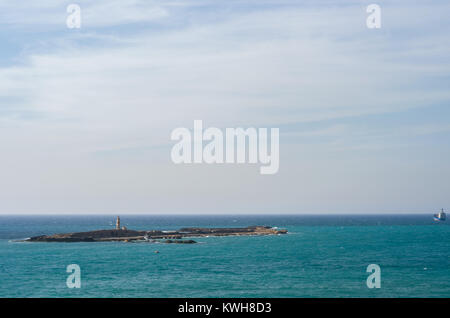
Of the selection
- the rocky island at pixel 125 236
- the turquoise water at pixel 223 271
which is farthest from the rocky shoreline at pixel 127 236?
the turquoise water at pixel 223 271

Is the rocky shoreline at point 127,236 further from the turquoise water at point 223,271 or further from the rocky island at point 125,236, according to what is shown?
the turquoise water at point 223,271

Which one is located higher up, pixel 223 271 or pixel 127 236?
pixel 223 271

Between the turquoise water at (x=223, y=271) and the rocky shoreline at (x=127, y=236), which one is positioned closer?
the turquoise water at (x=223, y=271)

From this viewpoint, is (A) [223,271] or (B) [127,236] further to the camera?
(B) [127,236]

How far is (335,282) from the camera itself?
169 ft

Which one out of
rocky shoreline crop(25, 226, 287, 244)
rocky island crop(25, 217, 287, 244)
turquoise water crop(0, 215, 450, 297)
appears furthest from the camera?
rocky island crop(25, 217, 287, 244)

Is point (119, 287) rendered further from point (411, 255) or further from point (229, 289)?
point (411, 255)

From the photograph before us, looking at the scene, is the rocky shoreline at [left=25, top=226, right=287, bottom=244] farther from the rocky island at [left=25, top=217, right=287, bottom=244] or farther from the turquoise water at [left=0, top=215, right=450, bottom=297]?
the turquoise water at [left=0, top=215, right=450, bottom=297]

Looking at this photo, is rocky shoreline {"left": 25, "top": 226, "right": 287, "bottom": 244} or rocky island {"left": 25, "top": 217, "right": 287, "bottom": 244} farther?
rocky island {"left": 25, "top": 217, "right": 287, "bottom": 244}

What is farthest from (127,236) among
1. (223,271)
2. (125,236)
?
(223,271)

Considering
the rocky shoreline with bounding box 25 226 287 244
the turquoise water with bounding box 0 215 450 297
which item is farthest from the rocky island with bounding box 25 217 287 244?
the turquoise water with bounding box 0 215 450 297

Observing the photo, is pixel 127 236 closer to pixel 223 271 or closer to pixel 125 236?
pixel 125 236

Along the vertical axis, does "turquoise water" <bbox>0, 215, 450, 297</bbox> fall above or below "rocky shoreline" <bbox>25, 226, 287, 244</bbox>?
above
